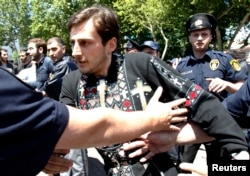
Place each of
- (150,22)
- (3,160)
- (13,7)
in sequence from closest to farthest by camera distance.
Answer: (3,160) < (150,22) < (13,7)

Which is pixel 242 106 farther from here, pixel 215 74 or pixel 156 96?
pixel 215 74

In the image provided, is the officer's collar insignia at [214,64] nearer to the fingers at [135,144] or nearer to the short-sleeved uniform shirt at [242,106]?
the short-sleeved uniform shirt at [242,106]

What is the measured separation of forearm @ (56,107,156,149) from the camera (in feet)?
4.44

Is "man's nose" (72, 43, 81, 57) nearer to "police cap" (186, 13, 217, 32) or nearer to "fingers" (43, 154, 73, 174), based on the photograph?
"fingers" (43, 154, 73, 174)

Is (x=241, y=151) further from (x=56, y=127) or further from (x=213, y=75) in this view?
(x=213, y=75)

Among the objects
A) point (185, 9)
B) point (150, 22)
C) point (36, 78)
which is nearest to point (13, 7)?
point (150, 22)

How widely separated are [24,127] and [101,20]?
46.3 inches

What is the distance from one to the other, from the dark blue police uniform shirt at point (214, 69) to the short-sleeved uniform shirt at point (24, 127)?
3064mm

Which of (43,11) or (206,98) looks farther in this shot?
(43,11)

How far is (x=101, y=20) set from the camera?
2.24 meters

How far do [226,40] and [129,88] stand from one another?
38.3 meters

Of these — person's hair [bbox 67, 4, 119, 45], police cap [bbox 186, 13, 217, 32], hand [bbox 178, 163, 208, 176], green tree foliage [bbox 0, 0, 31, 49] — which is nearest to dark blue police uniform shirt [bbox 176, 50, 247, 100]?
police cap [bbox 186, 13, 217, 32]


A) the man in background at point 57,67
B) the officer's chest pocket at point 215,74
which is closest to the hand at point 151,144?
the officer's chest pocket at point 215,74

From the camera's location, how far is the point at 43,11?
42250 mm
